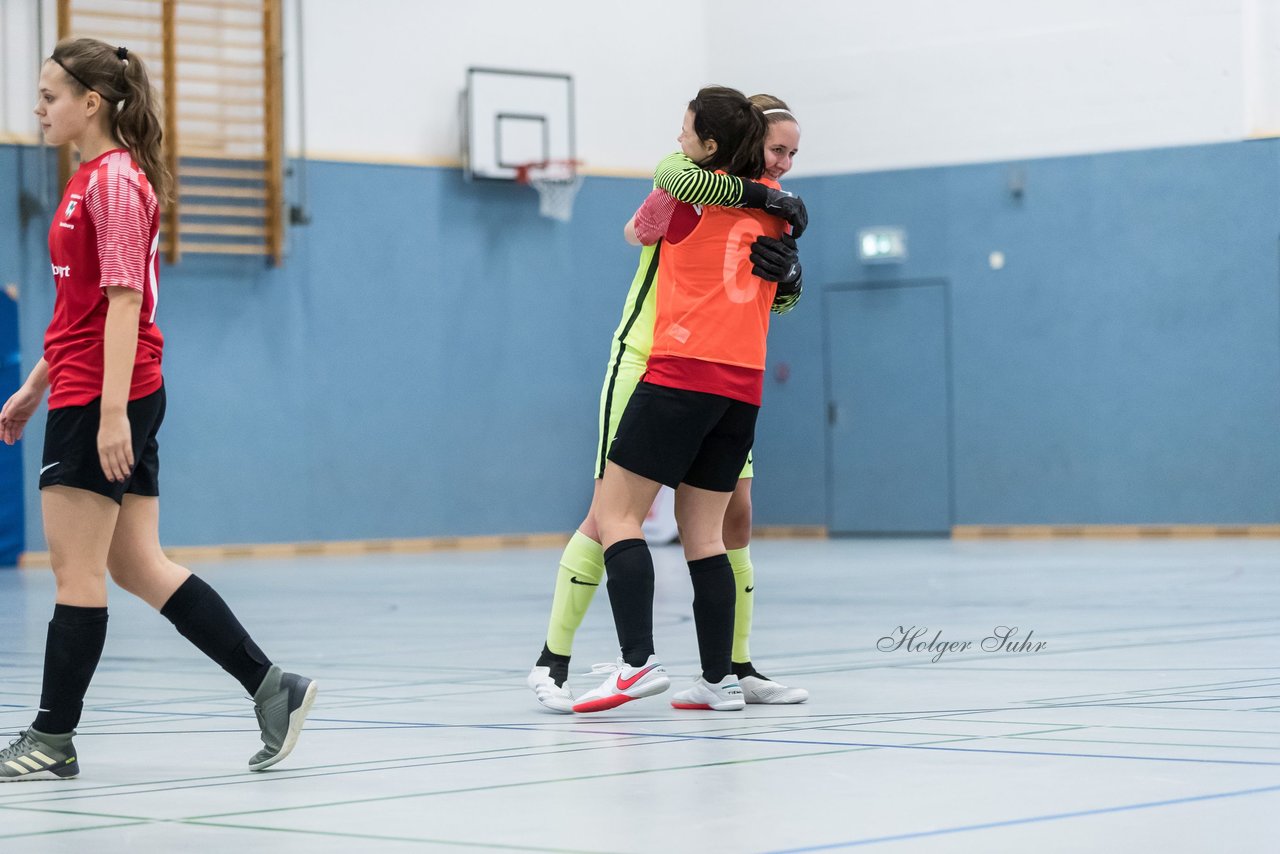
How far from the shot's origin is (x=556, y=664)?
4531mm

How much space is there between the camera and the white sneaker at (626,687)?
425cm

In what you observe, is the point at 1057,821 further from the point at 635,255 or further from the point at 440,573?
the point at 635,255

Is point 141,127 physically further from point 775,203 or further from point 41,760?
point 775,203

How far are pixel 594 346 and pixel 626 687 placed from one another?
13.0m

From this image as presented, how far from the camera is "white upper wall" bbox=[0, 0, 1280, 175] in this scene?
15.4 meters

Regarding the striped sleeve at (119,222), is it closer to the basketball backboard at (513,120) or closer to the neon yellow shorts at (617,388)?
the neon yellow shorts at (617,388)

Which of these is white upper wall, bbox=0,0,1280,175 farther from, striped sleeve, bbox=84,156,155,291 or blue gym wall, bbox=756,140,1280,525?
striped sleeve, bbox=84,156,155,291

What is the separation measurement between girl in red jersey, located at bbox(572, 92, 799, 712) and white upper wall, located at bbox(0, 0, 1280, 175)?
35.2 ft

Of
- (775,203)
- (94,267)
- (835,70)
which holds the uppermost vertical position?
(835,70)

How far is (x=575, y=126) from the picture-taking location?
1684 centimetres

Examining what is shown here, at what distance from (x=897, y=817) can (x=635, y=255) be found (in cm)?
1513

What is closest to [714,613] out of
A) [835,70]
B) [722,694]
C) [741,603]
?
[722,694]

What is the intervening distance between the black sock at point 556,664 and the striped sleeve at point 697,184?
1.12 m

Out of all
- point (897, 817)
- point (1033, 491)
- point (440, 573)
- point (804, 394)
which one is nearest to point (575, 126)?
point (804, 394)
